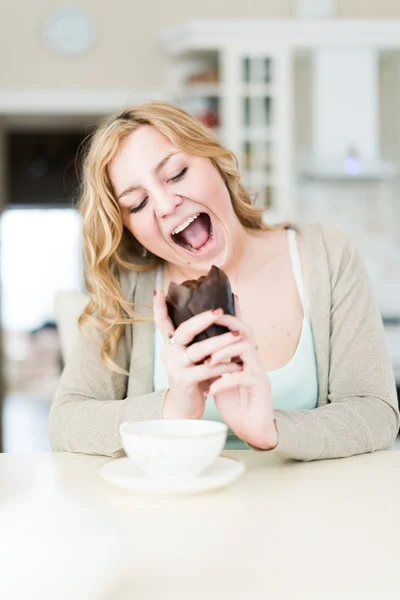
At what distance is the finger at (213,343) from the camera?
3.29ft

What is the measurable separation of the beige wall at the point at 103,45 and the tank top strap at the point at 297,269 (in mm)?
4165

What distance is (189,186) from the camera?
148cm

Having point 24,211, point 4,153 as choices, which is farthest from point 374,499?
point 24,211

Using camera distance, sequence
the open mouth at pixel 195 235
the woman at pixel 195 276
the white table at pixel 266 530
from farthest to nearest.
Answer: the open mouth at pixel 195 235 → the woman at pixel 195 276 → the white table at pixel 266 530

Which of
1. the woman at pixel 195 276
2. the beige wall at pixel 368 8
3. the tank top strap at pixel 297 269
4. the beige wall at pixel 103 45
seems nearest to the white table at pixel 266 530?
the woman at pixel 195 276

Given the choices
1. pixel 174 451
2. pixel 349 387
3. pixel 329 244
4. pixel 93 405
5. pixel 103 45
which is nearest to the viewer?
pixel 174 451

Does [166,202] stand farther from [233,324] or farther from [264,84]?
[264,84]

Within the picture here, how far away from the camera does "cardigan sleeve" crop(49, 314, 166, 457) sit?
3.94ft

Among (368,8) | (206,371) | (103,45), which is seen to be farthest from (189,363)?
(368,8)

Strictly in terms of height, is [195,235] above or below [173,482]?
A: above

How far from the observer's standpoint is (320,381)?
4.98ft

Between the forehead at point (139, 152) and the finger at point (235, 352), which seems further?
the forehead at point (139, 152)

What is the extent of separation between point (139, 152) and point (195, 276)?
1.10 ft

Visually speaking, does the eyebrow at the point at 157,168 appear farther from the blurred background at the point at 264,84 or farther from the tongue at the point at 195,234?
the blurred background at the point at 264,84
